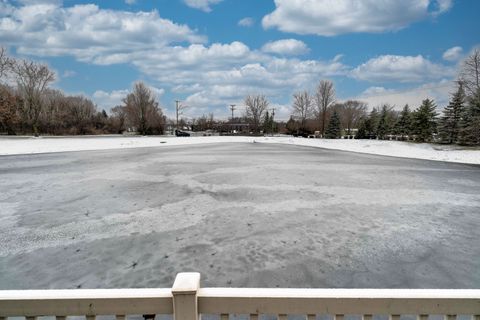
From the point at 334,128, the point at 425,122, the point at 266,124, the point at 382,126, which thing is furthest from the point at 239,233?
the point at 266,124

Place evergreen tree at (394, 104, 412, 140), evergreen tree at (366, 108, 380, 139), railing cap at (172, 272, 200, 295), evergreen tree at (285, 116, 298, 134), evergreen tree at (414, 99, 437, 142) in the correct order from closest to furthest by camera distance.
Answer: railing cap at (172, 272, 200, 295) < evergreen tree at (414, 99, 437, 142) < evergreen tree at (394, 104, 412, 140) < evergreen tree at (366, 108, 380, 139) < evergreen tree at (285, 116, 298, 134)

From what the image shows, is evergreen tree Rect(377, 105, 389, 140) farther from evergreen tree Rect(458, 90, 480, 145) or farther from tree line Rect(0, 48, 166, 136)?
tree line Rect(0, 48, 166, 136)

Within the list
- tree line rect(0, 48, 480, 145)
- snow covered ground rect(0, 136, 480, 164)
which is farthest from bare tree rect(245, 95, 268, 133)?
snow covered ground rect(0, 136, 480, 164)

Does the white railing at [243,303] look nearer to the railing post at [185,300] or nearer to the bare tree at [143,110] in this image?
the railing post at [185,300]

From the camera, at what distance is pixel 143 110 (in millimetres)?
61656

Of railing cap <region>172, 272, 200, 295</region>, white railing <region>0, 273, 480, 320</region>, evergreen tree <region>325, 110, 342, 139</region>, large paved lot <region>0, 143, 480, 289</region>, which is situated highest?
evergreen tree <region>325, 110, 342, 139</region>

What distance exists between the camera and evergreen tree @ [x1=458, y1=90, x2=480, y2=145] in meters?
32.2

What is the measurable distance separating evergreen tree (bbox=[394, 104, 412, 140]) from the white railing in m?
54.2

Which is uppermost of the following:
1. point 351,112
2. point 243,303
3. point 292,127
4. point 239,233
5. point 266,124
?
point 351,112

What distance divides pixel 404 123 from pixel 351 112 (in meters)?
32.6

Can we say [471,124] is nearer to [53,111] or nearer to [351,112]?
[351,112]

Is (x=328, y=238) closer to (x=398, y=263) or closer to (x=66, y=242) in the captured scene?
(x=398, y=263)

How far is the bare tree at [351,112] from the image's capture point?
81500 mm

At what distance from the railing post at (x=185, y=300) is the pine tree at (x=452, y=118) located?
4374cm
